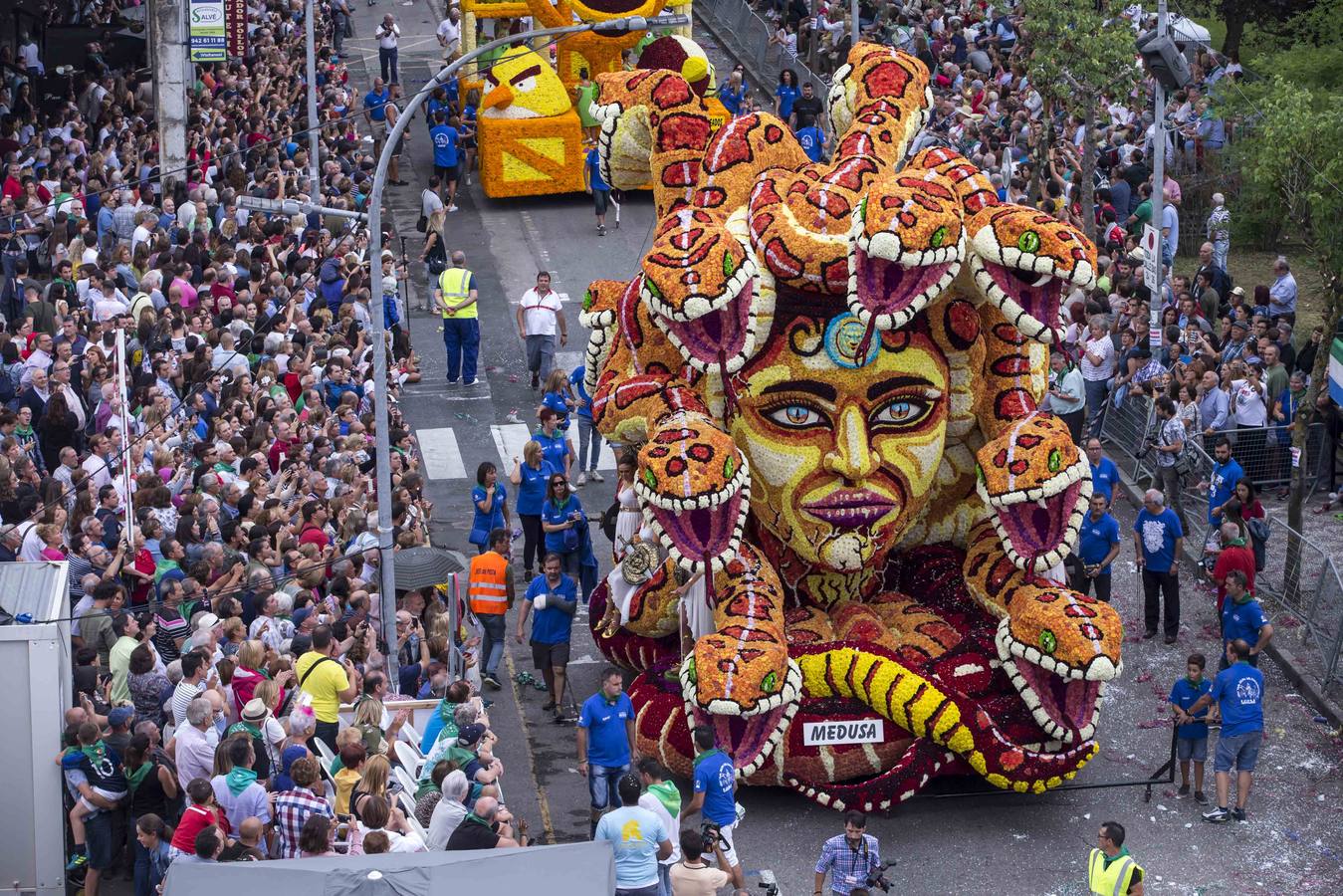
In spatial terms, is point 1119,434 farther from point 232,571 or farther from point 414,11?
point 414,11

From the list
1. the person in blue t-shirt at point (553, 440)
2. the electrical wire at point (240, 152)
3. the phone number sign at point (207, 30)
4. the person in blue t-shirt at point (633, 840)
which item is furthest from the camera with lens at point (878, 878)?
the phone number sign at point (207, 30)

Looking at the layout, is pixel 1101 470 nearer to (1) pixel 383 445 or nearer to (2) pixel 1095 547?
(2) pixel 1095 547

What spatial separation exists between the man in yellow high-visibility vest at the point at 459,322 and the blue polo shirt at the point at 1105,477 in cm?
820

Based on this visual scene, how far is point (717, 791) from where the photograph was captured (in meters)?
17.1

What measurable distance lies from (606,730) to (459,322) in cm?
1101

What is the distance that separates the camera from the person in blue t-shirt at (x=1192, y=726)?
733 inches

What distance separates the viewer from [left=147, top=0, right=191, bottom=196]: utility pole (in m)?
32.8

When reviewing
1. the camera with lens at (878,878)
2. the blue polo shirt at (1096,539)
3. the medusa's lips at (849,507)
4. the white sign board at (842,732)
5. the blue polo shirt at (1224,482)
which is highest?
the medusa's lips at (849,507)

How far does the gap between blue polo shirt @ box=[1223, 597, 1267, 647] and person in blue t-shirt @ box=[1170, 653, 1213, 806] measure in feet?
3.69

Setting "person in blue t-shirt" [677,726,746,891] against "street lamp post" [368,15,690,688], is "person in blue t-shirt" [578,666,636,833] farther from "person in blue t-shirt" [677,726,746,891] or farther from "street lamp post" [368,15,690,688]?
"street lamp post" [368,15,690,688]

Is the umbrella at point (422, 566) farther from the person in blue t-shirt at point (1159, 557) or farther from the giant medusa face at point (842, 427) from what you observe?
the person in blue t-shirt at point (1159, 557)

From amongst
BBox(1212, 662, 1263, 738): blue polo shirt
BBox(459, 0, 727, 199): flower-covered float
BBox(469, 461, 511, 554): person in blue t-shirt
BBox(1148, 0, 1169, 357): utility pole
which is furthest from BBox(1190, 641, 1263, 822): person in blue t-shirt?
BBox(459, 0, 727, 199): flower-covered float

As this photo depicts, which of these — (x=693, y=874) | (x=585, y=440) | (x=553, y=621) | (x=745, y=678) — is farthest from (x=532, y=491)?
(x=693, y=874)

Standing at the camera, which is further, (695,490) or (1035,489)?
(1035,489)
